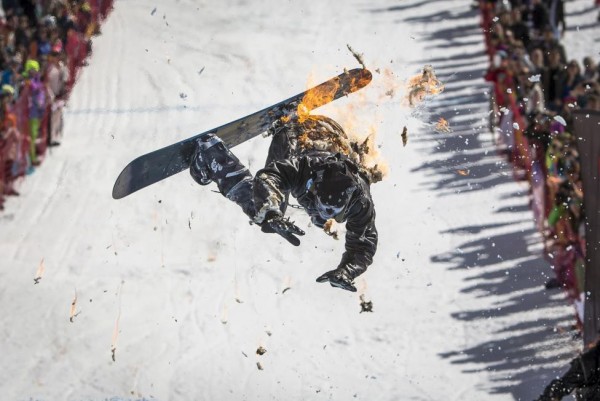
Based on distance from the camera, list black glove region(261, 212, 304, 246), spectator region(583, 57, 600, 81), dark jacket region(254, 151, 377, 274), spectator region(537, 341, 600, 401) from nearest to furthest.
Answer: spectator region(537, 341, 600, 401) < black glove region(261, 212, 304, 246) < dark jacket region(254, 151, 377, 274) < spectator region(583, 57, 600, 81)

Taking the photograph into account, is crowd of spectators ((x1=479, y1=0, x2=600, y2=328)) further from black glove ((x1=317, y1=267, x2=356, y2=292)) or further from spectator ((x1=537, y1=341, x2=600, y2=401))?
black glove ((x1=317, y1=267, x2=356, y2=292))

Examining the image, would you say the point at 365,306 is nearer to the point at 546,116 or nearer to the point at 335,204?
the point at 335,204

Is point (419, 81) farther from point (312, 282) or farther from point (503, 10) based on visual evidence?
point (312, 282)

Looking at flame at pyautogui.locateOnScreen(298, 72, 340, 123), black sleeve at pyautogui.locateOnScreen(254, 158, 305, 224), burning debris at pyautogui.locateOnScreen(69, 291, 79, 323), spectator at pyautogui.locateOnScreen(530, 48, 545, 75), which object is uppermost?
black sleeve at pyautogui.locateOnScreen(254, 158, 305, 224)

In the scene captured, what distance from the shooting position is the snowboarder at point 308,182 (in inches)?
363

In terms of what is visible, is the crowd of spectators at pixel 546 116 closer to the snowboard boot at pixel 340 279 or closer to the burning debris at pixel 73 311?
the snowboard boot at pixel 340 279

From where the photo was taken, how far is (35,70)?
48.2ft

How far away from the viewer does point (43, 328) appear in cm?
1189

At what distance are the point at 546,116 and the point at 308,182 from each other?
4509 millimetres

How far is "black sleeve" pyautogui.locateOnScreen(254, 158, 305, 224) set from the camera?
A: 356 inches

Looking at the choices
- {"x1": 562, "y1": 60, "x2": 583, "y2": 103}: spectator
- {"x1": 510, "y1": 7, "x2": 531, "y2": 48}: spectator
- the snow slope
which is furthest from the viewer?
{"x1": 510, "y1": 7, "x2": 531, "y2": 48}: spectator

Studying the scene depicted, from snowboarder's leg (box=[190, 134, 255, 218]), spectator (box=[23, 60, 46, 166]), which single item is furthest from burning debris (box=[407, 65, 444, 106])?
snowboarder's leg (box=[190, 134, 255, 218])

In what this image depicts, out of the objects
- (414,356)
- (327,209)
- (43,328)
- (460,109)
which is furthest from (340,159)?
(460,109)

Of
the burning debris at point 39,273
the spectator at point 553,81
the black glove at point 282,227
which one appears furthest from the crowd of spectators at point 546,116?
the burning debris at point 39,273
